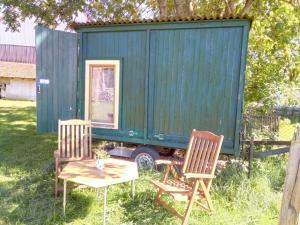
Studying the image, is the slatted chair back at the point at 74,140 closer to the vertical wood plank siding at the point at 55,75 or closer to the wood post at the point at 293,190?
the vertical wood plank siding at the point at 55,75

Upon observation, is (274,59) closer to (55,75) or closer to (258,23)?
(258,23)

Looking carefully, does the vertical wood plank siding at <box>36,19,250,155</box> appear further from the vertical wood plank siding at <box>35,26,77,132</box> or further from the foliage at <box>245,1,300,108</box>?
the foliage at <box>245,1,300,108</box>

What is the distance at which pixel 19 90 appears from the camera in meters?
27.5

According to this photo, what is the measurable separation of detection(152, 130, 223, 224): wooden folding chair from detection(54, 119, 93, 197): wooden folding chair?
1.71 meters

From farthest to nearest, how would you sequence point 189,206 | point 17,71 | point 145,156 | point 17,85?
point 17,71, point 17,85, point 145,156, point 189,206

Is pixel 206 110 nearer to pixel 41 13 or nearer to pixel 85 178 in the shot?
pixel 85 178

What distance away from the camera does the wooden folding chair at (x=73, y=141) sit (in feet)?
18.6

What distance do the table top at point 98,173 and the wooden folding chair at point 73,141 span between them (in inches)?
21.6

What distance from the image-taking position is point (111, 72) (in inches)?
275

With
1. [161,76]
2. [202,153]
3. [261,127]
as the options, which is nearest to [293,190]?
[202,153]

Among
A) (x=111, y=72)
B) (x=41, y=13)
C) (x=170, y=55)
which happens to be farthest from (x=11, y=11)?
(x=170, y=55)

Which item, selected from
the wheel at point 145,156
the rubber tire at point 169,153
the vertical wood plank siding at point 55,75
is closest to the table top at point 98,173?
the wheel at point 145,156

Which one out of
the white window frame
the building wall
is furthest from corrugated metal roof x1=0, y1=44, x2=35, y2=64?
the white window frame

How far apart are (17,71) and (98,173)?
26202 mm
